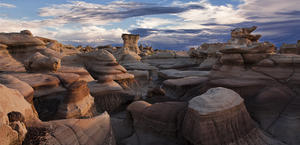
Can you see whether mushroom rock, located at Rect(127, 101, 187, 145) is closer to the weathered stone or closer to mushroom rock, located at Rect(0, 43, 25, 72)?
the weathered stone

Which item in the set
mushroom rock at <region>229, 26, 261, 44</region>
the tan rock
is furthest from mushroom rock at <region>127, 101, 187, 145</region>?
mushroom rock at <region>229, 26, 261, 44</region>

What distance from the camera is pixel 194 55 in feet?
67.4

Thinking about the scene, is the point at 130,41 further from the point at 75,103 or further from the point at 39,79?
the point at 75,103

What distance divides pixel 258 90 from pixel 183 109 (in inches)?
111

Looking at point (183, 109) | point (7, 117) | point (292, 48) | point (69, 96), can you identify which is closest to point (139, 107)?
point (183, 109)

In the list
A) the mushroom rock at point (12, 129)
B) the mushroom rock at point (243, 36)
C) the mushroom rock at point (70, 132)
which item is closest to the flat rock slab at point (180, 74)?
the mushroom rock at point (243, 36)

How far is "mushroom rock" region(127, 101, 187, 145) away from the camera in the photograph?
4367 mm

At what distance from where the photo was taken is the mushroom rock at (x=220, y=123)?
3674mm

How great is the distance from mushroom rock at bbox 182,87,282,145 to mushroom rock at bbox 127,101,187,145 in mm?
340

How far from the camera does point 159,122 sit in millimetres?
4516

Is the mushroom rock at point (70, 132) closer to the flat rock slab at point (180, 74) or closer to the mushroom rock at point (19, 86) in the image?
the mushroom rock at point (19, 86)

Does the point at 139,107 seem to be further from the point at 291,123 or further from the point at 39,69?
the point at 291,123

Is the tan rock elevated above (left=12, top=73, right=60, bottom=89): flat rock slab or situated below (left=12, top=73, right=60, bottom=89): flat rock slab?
above

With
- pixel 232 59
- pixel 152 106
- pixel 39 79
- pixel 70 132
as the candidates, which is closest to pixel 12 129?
pixel 70 132
